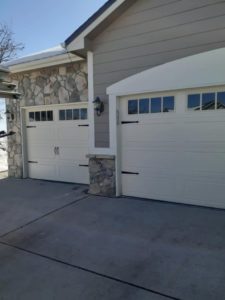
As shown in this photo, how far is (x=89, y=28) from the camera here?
5.08 metres

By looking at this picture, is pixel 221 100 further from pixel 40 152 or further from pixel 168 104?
pixel 40 152

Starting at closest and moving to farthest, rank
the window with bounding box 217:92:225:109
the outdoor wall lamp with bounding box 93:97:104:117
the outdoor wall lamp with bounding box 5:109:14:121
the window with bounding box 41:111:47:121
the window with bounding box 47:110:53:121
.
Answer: the window with bounding box 217:92:225:109 < the outdoor wall lamp with bounding box 93:97:104:117 < the window with bounding box 47:110:53:121 < the window with bounding box 41:111:47:121 < the outdoor wall lamp with bounding box 5:109:14:121

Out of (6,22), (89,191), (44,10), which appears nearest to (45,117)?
(89,191)

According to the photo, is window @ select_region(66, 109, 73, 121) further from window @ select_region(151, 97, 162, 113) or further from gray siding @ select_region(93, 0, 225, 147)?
window @ select_region(151, 97, 162, 113)

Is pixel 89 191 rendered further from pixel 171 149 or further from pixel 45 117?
pixel 45 117

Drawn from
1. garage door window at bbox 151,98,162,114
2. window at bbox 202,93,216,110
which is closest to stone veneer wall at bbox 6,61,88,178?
garage door window at bbox 151,98,162,114

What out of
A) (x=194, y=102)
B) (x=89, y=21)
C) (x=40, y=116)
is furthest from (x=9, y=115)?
(x=194, y=102)

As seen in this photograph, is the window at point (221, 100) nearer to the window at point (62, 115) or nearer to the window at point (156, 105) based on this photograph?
the window at point (156, 105)

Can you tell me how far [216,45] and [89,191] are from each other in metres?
4.07

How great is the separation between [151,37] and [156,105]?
1.34m

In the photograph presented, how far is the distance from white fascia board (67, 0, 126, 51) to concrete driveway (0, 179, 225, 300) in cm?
343

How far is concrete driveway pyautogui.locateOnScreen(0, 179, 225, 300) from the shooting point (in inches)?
96.6

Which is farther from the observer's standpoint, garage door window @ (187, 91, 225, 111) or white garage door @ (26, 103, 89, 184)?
white garage door @ (26, 103, 89, 184)

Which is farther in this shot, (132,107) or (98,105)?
(98,105)
